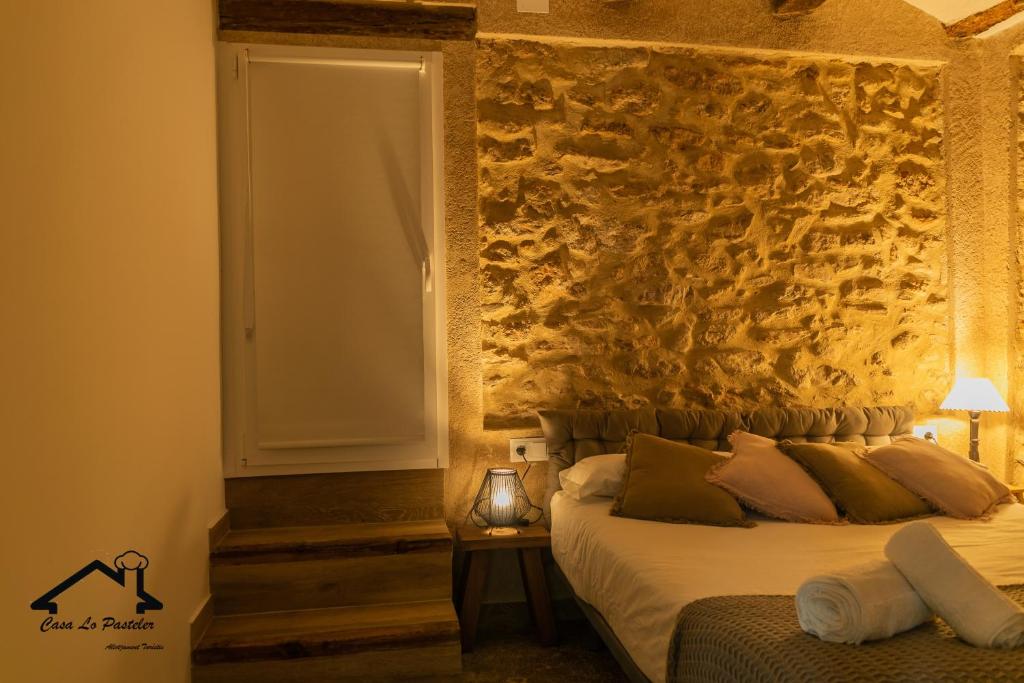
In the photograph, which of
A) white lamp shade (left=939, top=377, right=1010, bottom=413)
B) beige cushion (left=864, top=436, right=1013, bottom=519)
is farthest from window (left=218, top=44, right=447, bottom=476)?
white lamp shade (left=939, top=377, right=1010, bottom=413)

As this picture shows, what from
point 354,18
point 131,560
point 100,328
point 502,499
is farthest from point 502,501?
point 354,18

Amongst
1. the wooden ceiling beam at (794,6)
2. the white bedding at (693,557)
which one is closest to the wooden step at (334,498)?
the white bedding at (693,557)

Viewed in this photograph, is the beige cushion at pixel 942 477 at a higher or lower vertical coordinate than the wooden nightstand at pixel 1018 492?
higher

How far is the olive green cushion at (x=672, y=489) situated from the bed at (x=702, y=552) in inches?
2.4

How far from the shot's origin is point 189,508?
102 inches

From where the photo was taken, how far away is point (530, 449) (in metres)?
3.50

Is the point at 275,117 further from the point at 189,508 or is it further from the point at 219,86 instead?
the point at 189,508

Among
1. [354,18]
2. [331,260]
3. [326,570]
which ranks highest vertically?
[354,18]

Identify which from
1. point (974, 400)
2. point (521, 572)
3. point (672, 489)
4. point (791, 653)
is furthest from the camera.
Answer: point (974, 400)

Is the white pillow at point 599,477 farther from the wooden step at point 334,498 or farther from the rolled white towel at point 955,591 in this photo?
the rolled white towel at point 955,591

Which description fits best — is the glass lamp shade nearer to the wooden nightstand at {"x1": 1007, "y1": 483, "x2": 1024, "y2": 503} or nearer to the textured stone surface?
the textured stone surface

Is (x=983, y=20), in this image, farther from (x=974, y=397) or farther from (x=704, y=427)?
(x=704, y=427)

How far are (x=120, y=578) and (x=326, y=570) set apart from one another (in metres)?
1.12

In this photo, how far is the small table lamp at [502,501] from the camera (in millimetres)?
3256
